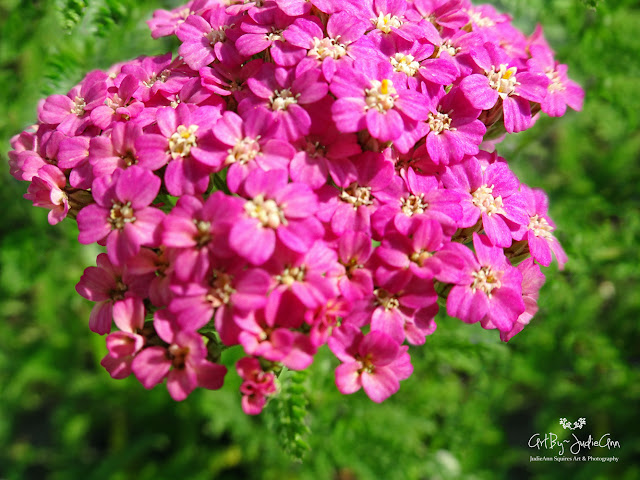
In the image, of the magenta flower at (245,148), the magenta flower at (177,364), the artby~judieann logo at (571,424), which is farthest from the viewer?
the artby~judieann logo at (571,424)

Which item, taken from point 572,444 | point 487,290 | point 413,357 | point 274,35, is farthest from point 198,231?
point 572,444

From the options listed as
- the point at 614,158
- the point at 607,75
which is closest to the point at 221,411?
the point at 607,75

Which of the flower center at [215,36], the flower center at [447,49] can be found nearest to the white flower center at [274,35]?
the flower center at [215,36]

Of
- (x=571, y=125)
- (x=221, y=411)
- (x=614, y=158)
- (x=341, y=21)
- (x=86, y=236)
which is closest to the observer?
(x=86, y=236)

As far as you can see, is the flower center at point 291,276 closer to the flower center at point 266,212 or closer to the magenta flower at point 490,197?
the flower center at point 266,212

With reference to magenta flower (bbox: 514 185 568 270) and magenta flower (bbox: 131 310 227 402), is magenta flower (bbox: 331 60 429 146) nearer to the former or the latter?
magenta flower (bbox: 514 185 568 270)

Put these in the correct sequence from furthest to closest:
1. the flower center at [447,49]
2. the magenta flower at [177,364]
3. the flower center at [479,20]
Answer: the flower center at [479,20]
the flower center at [447,49]
the magenta flower at [177,364]

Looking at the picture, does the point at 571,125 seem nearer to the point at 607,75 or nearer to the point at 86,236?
the point at 607,75

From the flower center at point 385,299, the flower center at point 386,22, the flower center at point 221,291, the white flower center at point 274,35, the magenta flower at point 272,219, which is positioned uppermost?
the flower center at point 386,22

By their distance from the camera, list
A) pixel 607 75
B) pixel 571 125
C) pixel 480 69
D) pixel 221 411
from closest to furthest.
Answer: pixel 480 69 < pixel 607 75 < pixel 221 411 < pixel 571 125
